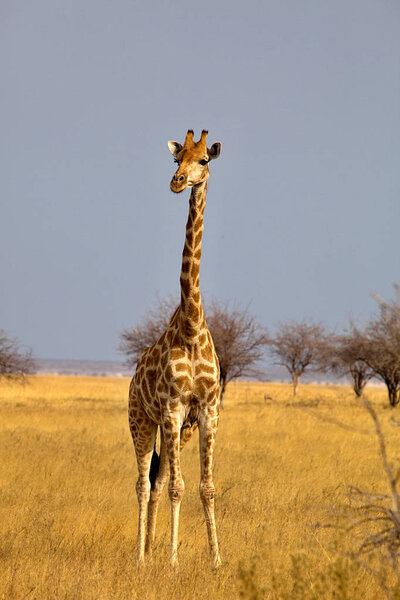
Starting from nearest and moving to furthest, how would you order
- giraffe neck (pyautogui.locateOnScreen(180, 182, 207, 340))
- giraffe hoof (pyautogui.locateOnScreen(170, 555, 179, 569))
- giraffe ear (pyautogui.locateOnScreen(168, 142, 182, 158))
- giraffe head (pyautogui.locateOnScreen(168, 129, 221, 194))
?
1. giraffe hoof (pyautogui.locateOnScreen(170, 555, 179, 569))
2. giraffe head (pyautogui.locateOnScreen(168, 129, 221, 194))
3. giraffe neck (pyautogui.locateOnScreen(180, 182, 207, 340))
4. giraffe ear (pyautogui.locateOnScreen(168, 142, 182, 158))

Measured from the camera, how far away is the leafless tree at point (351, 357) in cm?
3306

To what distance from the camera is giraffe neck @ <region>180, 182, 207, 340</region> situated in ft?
24.0

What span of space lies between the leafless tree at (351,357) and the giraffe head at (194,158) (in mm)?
25013

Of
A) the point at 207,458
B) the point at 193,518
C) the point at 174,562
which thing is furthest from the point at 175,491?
the point at 193,518

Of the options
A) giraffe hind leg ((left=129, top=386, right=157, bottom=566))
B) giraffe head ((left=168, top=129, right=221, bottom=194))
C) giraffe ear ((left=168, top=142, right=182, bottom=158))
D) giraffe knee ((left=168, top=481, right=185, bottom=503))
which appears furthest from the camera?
giraffe ear ((left=168, top=142, right=182, bottom=158))

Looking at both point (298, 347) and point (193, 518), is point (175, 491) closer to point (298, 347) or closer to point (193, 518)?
point (193, 518)

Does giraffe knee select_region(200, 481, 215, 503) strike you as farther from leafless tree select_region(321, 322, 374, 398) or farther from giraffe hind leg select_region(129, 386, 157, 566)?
leafless tree select_region(321, 322, 374, 398)

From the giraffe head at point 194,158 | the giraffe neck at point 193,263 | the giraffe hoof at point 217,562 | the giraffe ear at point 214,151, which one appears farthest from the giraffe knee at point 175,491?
the giraffe ear at point 214,151

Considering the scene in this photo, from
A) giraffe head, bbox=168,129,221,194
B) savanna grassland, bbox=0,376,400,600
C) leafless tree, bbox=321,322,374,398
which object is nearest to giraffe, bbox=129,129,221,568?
giraffe head, bbox=168,129,221,194

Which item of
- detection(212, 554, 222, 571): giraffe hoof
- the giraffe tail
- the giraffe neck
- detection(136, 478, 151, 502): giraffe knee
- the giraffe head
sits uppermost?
the giraffe head

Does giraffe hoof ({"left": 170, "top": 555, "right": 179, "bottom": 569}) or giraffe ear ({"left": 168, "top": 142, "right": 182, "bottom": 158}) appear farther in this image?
giraffe ear ({"left": 168, "top": 142, "right": 182, "bottom": 158})

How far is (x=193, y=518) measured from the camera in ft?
29.1

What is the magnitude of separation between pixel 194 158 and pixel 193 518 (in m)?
4.33

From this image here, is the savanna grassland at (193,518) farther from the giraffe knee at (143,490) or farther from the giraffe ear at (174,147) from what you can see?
the giraffe ear at (174,147)
